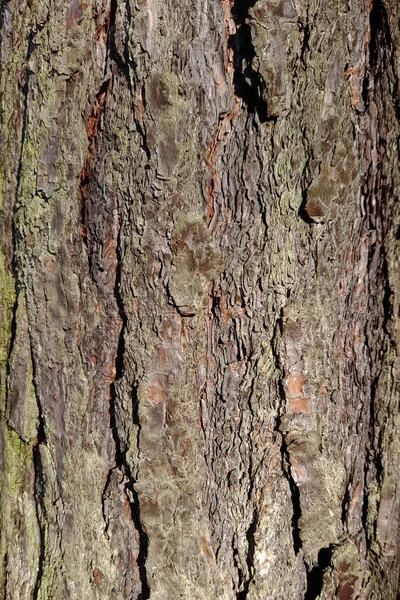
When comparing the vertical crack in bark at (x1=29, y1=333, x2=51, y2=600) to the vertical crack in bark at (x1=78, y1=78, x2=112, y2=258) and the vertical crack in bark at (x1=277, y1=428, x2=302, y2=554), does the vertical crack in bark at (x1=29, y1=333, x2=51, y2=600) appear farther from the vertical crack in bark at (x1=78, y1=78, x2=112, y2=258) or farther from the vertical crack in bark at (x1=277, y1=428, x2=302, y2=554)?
the vertical crack in bark at (x1=277, y1=428, x2=302, y2=554)

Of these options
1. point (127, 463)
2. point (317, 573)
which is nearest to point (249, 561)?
point (317, 573)

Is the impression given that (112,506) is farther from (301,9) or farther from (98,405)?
(301,9)

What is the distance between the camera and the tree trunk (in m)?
1.19

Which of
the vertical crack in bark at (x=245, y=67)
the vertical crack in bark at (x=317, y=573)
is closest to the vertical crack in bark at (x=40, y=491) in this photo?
the vertical crack in bark at (x=317, y=573)

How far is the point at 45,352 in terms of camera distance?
139 centimetres

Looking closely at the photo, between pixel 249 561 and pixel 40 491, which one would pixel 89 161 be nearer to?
pixel 40 491

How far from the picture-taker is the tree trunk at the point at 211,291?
1.19m

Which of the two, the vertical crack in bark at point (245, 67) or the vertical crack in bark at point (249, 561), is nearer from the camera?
the vertical crack in bark at point (245, 67)

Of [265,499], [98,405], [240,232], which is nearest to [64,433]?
[98,405]

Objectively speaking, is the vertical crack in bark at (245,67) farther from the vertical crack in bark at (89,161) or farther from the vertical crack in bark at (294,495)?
the vertical crack in bark at (294,495)

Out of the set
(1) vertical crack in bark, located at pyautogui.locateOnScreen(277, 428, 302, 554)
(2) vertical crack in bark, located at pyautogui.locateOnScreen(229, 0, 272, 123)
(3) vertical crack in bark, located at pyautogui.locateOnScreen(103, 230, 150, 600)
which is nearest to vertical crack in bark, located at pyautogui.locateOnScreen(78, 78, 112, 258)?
(3) vertical crack in bark, located at pyautogui.locateOnScreen(103, 230, 150, 600)

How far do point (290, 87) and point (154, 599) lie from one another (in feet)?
3.78

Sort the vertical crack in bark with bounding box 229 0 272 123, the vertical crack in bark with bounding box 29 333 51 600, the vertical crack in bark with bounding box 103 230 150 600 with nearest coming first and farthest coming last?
the vertical crack in bark with bounding box 229 0 272 123 → the vertical crack in bark with bounding box 103 230 150 600 → the vertical crack in bark with bounding box 29 333 51 600

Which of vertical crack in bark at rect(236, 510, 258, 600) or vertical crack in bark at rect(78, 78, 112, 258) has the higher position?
vertical crack in bark at rect(78, 78, 112, 258)
